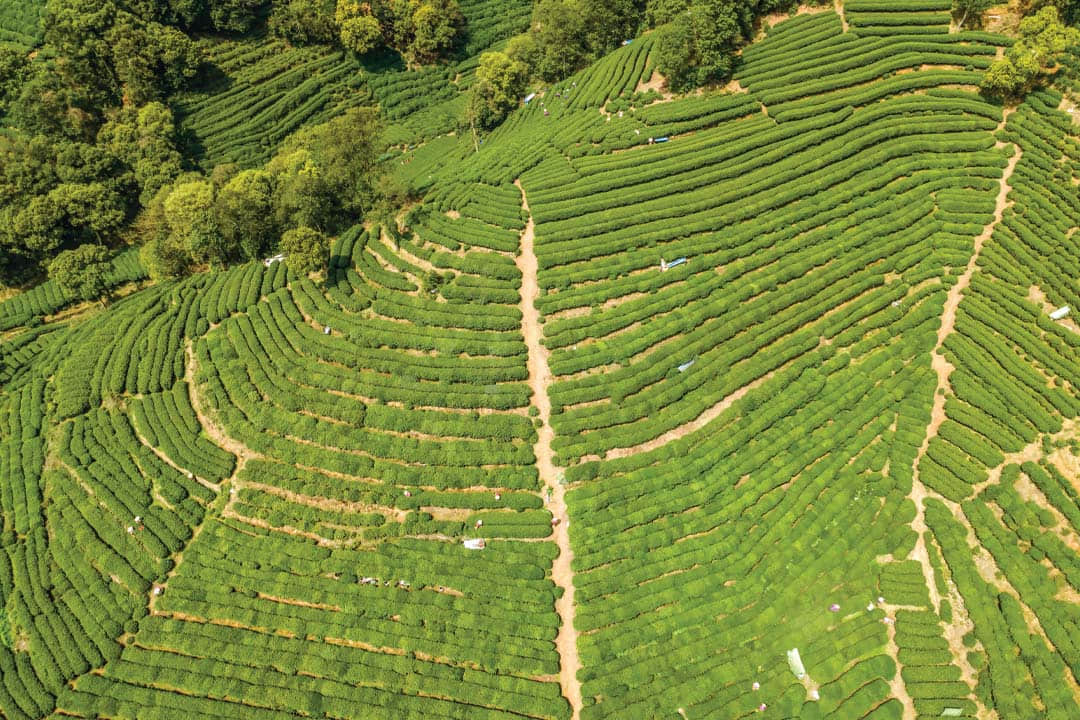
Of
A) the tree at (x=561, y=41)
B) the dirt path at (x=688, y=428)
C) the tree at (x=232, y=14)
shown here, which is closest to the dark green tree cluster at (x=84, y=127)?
the tree at (x=232, y=14)

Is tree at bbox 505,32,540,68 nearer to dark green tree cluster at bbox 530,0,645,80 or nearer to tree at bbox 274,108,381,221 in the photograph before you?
dark green tree cluster at bbox 530,0,645,80

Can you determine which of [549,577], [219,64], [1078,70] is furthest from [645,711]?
[219,64]

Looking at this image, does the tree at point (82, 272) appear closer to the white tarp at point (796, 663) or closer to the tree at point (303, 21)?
the tree at point (303, 21)

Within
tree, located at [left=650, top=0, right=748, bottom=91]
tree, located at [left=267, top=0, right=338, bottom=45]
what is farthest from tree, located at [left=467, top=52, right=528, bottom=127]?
tree, located at [left=267, top=0, right=338, bottom=45]

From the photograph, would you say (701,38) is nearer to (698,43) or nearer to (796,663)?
(698,43)

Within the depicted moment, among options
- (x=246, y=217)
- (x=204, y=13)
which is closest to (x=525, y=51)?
(x=246, y=217)
